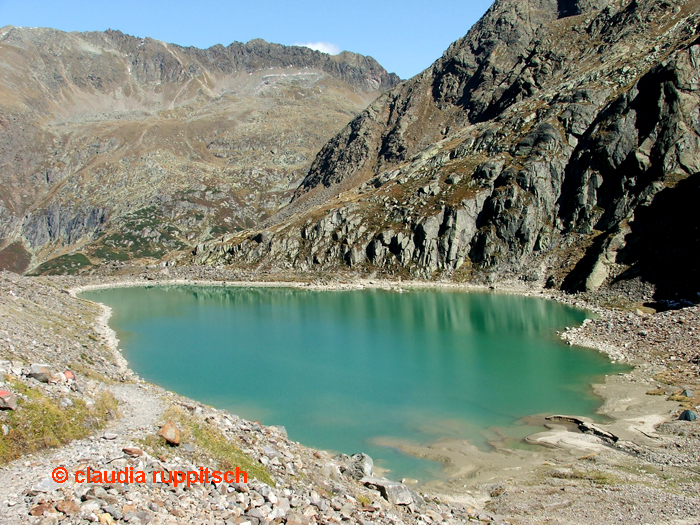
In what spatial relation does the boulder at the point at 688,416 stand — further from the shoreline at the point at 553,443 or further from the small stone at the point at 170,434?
the small stone at the point at 170,434

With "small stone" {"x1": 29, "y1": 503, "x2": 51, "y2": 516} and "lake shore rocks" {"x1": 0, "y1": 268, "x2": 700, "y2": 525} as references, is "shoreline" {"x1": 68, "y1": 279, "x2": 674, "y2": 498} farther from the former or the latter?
"small stone" {"x1": 29, "y1": 503, "x2": 51, "y2": 516}

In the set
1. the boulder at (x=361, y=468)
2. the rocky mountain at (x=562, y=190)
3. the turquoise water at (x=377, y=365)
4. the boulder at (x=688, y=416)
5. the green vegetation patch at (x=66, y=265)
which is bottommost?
the turquoise water at (x=377, y=365)

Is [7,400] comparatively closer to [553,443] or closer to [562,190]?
[553,443]

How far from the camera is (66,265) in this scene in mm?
169875

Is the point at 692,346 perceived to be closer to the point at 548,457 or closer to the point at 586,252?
the point at 548,457

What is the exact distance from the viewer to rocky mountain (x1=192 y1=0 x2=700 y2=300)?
87250mm

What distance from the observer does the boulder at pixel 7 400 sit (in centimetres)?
1479

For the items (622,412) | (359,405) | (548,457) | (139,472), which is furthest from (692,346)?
(139,472)

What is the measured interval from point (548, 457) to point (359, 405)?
1467cm

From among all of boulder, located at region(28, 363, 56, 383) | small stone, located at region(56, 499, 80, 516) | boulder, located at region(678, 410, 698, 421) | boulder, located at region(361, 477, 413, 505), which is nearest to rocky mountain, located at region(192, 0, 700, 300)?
boulder, located at region(678, 410, 698, 421)

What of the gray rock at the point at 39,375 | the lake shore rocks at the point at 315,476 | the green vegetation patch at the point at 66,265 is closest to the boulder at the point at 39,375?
the gray rock at the point at 39,375

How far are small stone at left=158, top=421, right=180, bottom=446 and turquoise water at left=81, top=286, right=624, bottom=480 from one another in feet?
45.9

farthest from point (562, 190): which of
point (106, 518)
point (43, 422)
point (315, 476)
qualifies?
point (106, 518)

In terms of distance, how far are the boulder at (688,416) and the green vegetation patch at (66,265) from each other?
17412cm
